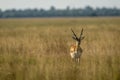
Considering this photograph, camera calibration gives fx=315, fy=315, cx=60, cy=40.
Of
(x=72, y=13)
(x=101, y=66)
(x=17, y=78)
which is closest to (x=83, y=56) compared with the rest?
(x=101, y=66)

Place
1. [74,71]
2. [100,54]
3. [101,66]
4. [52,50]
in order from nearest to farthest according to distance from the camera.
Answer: [74,71] → [101,66] → [100,54] → [52,50]

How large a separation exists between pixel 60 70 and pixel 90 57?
3125mm

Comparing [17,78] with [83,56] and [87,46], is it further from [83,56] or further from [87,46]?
[87,46]

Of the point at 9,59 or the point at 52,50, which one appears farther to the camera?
the point at 52,50

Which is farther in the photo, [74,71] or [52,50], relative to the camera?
[52,50]

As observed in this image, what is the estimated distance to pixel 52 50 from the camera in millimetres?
13625

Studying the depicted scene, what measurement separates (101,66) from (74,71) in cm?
110

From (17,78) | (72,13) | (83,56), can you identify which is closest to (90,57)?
(83,56)

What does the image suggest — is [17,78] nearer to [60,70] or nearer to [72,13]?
[60,70]

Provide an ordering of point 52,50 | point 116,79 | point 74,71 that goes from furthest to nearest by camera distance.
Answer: point 52,50, point 74,71, point 116,79

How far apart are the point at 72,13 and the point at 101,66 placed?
153 metres

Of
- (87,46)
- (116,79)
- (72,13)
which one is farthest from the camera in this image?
(72,13)

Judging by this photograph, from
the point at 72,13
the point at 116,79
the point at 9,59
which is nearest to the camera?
the point at 116,79

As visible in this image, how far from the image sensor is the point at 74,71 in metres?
8.52
